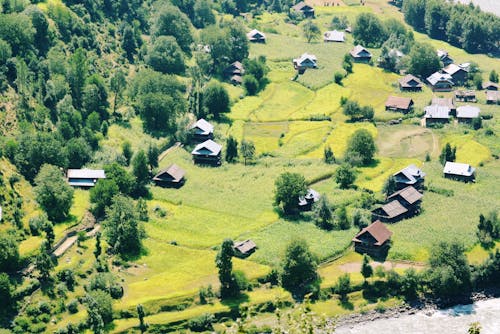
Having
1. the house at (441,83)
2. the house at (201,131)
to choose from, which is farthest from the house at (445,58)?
the house at (201,131)

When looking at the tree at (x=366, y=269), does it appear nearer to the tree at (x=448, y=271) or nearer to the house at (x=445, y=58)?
the tree at (x=448, y=271)

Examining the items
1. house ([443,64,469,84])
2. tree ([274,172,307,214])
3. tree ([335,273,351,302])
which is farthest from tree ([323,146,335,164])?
house ([443,64,469,84])

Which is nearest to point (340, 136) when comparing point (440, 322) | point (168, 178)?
point (168, 178)

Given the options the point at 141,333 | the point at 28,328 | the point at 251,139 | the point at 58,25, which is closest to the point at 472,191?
the point at 251,139

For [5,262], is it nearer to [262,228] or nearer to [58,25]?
[262,228]

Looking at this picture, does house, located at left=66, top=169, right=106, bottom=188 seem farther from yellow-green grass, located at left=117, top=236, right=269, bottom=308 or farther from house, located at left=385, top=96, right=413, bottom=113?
house, located at left=385, top=96, right=413, bottom=113
